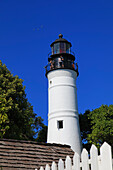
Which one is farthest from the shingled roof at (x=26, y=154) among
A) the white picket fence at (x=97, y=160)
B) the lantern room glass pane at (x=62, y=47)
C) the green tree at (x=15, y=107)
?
the lantern room glass pane at (x=62, y=47)

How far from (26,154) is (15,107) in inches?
593

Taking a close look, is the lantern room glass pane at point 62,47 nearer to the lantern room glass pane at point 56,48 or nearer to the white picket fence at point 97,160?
the lantern room glass pane at point 56,48

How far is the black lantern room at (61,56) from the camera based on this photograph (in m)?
23.2

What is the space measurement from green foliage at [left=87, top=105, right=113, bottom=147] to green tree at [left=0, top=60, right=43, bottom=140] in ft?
19.9

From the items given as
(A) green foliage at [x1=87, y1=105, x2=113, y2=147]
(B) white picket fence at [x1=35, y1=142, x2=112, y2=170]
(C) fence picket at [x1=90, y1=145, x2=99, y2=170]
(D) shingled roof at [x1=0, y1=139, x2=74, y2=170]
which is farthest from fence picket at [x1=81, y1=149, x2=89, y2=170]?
(A) green foliage at [x1=87, y1=105, x2=113, y2=147]

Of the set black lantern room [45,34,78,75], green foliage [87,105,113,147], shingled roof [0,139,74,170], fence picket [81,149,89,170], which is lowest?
fence picket [81,149,89,170]

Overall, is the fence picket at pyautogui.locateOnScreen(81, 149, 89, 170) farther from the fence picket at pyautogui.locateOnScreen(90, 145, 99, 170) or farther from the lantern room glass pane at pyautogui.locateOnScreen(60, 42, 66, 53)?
the lantern room glass pane at pyautogui.locateOnScreen(60, 42, 66, 53)

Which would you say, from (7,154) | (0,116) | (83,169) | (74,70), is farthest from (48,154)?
(74,70)

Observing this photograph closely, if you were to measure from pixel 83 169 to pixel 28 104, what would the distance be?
21.4m

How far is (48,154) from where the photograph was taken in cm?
788

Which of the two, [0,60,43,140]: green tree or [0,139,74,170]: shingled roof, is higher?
[0,60,43,140]: green tree

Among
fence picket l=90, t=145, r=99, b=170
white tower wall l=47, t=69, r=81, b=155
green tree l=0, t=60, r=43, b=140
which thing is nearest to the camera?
fence picket l=90, t=145, r=99, b=170

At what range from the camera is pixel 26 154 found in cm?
726

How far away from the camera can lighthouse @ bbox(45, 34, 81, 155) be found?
20562 mm
